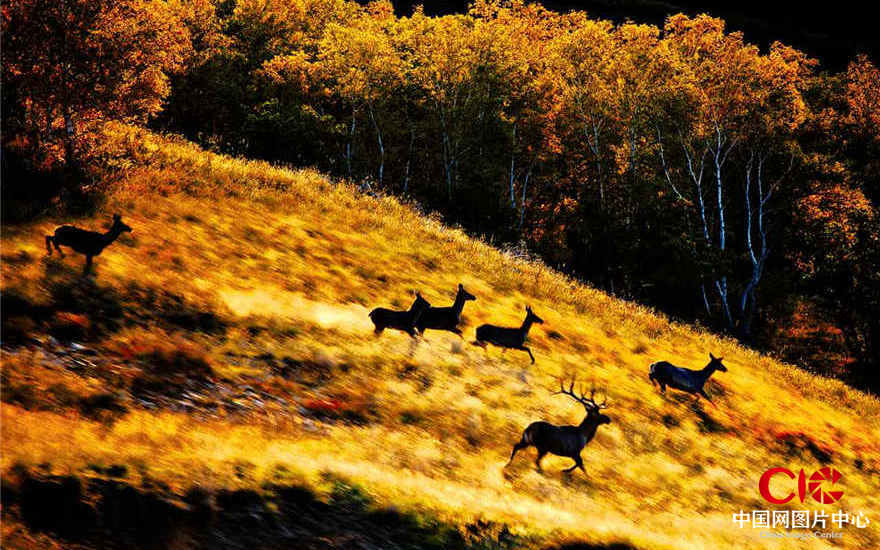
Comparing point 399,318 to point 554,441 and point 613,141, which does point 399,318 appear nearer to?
point 554,441

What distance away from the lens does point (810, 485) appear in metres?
12.3

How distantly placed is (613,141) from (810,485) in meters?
33.0

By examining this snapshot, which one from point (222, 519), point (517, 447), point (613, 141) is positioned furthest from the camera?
point (613, 141)

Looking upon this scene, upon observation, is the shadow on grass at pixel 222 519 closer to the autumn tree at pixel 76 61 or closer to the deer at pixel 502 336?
the deer at pixel 502 336

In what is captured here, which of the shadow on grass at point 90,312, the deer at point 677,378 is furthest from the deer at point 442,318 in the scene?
the deer at point 677,378

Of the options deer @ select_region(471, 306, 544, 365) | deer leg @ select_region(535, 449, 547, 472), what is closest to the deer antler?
deer leg @ select_region(535, 449, 547, 472)

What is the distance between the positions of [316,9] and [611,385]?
50.9 m

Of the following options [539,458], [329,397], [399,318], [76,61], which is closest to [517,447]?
[539,458]

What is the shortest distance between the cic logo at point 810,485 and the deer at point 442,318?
7573 mm

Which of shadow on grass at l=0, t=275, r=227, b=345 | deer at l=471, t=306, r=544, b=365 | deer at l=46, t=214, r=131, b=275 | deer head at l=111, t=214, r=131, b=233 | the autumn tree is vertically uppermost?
the autumn tree

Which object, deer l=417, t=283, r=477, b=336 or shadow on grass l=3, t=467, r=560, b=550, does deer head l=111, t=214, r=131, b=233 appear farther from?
deer l=417, t=283, r=477, b=336

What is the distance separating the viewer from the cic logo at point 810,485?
11.3 m

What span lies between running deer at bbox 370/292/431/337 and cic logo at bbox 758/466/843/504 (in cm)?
831

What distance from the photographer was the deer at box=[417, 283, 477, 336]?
493 inches
